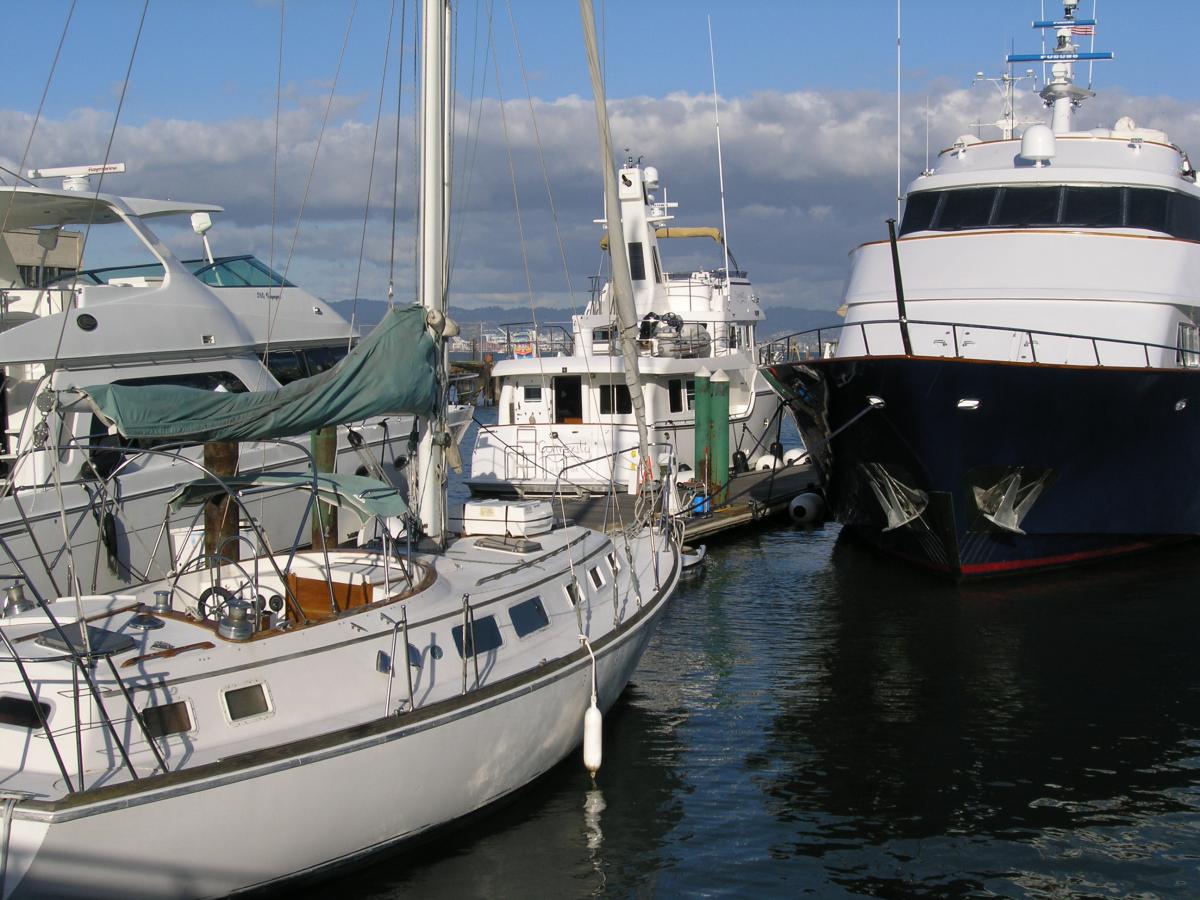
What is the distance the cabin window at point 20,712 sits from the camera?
702 centimetres

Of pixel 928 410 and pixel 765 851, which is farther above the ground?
pixel 928 410

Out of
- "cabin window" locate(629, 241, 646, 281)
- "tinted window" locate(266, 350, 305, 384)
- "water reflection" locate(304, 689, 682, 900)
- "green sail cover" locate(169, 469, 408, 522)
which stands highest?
"cabin window" locate(629, 241, 646, 281)

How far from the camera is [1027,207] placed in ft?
62.4

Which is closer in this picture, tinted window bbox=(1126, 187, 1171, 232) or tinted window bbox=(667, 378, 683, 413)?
tinted window bbox=(1126, 187, 1171, 232)

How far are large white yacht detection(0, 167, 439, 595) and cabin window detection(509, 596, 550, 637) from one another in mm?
3073

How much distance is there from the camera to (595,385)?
2341 cm

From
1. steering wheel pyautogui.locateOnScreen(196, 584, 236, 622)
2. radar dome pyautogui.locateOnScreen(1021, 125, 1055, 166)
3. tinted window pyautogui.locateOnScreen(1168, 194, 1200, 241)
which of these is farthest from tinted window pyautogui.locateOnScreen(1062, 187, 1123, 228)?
steering wheel pyautogui.locateOnScreen(196, 584, 236, 622)

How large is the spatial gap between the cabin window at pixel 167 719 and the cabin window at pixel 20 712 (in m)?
0.60

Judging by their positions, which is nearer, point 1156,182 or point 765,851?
A: point 765,851

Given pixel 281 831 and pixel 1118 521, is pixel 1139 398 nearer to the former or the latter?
pixel 1118 521

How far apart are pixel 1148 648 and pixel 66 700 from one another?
12.0 m

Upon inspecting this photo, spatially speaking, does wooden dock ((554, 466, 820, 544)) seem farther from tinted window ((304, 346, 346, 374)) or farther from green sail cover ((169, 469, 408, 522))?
green sail cover ((169, 469, 408, 522))

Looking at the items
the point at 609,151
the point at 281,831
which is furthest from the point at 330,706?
the point at 609,151

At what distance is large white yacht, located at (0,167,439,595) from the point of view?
43.7ft
